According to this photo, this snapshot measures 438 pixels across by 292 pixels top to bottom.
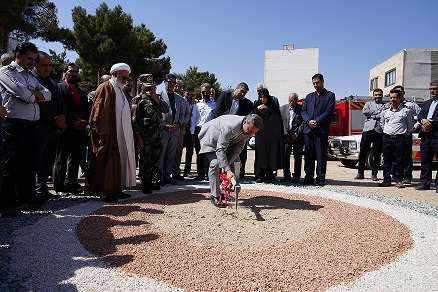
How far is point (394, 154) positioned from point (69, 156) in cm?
620

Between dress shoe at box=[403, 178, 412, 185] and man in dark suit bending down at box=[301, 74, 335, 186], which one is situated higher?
man in dark suit bending down at box=[301, 74, 335, 186]

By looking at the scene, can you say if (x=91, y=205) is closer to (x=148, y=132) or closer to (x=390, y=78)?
(x=148, y=132)

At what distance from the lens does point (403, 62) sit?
3612 centimetres

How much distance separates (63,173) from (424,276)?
516 cm

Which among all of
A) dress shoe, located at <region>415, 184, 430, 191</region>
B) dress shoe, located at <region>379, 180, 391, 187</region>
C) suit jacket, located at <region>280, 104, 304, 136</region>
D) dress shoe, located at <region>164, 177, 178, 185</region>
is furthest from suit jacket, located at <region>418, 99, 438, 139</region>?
dress shoe, located at <region>164, 177, 178, 185</region>

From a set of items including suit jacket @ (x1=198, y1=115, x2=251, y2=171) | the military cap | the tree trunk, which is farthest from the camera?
the tree trunk

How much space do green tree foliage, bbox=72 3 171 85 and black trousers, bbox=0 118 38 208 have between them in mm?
19552

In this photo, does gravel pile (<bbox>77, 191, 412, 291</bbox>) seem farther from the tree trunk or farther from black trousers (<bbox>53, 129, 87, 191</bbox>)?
the tree trunk

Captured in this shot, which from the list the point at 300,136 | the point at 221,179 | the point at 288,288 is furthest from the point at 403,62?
the point at 288,288

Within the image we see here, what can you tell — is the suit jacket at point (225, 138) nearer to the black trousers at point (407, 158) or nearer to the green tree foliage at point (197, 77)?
the black trousers at point (407, 158)

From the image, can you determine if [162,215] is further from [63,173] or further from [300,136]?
[300,136]

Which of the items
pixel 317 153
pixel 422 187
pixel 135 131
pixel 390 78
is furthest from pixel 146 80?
pixel 390 78

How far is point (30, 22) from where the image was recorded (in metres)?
21.5

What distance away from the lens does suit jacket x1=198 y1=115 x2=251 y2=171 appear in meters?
5.07
